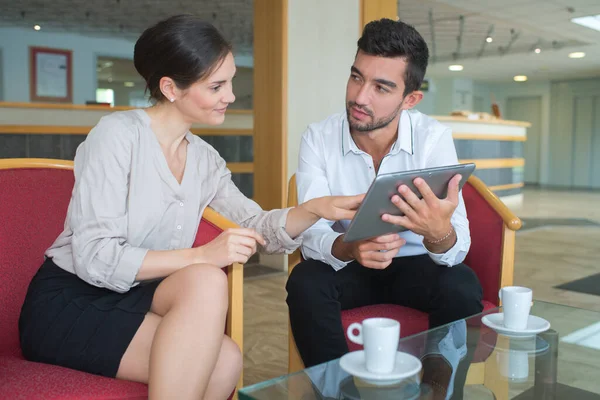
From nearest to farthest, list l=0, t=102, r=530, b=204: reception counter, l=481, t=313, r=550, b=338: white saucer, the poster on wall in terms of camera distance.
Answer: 1. l=481, t=313, r=550, b=338: white saucer
2. l=0, t=102, r=530, b=204: reception counter
3. the poster on wall

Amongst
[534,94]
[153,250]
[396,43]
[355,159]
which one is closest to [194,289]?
[153,250]

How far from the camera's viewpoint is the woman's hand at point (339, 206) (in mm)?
1596

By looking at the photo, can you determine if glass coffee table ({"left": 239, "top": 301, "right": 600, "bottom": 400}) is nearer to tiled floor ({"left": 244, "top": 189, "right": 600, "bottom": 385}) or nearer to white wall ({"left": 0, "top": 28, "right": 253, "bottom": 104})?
tiled floor ({"left": 244, "top": 189, "right": 600, "bottom": 385})

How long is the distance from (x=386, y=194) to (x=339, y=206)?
0.73 ft

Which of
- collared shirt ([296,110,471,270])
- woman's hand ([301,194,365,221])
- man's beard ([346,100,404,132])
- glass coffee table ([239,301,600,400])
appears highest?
man's beard ([346,100,404,132])

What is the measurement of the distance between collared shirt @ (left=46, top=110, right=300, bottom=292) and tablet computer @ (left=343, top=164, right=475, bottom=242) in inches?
10.3

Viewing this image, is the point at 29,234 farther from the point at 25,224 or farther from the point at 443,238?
the point at 443,238

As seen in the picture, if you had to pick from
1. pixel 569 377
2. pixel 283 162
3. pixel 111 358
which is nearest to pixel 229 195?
pixel 111 358

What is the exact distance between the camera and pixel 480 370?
1.26m

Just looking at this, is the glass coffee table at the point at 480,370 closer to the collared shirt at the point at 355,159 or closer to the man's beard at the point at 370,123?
the collared shirt at the point at 355,159

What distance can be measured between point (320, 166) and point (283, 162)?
2.22 m

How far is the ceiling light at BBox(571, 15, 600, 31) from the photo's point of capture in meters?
8.29

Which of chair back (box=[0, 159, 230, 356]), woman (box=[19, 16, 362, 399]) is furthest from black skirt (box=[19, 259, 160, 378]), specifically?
chair back (box=[0, 159, 230, 356])

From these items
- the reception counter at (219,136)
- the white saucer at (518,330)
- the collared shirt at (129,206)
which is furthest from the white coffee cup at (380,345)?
the reception counter at (219,136)
